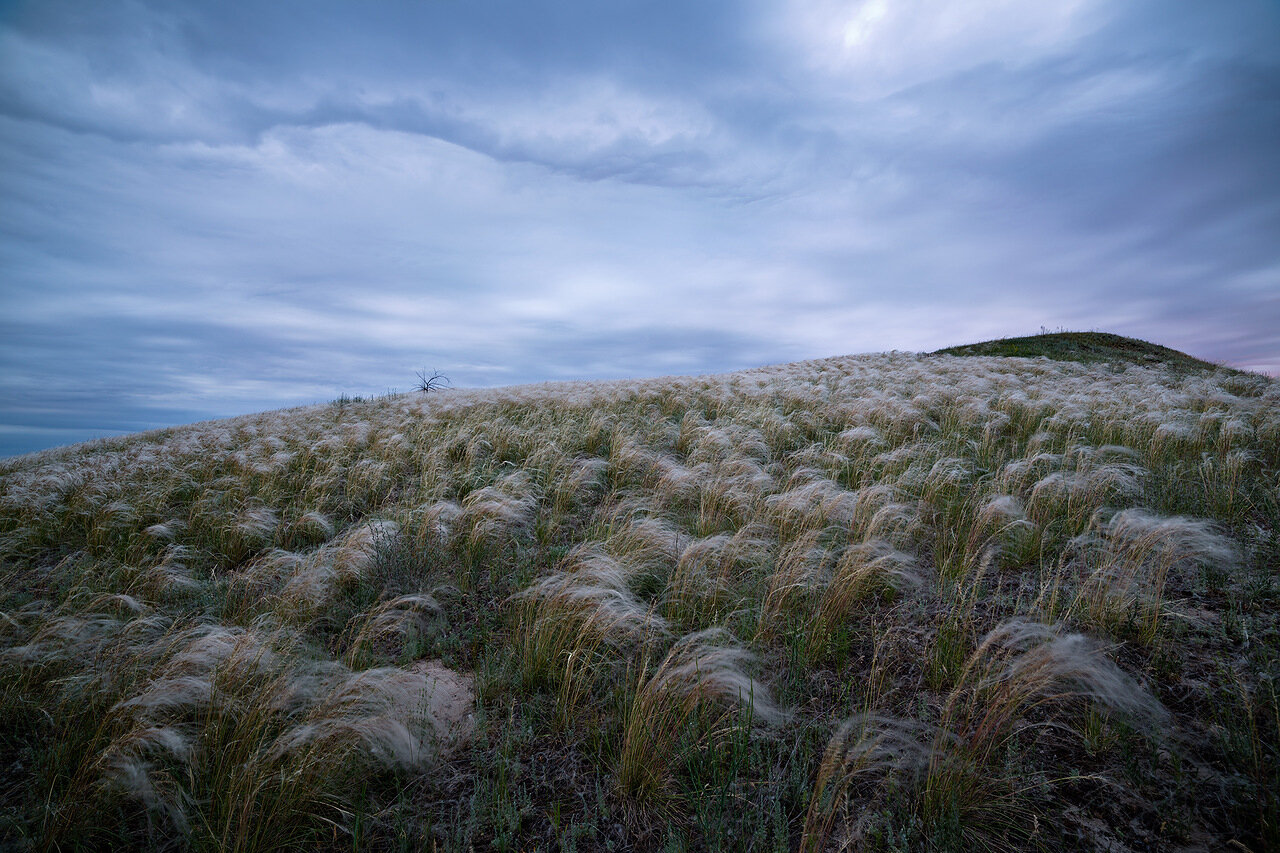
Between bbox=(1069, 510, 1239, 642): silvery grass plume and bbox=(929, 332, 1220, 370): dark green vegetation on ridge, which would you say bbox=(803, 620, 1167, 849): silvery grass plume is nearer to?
bbox=(1069, 510, 1239, 642): silvery grass plume

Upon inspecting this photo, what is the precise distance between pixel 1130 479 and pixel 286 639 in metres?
6.61

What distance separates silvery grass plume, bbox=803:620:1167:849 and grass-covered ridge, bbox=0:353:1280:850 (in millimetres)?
16

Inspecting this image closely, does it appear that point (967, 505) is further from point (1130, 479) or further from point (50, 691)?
point (50, 691)

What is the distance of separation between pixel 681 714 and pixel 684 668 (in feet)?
0.61

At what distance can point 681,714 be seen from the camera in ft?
7.38

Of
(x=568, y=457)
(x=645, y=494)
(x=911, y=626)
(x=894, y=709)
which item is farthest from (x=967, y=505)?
(x=568, y=457)

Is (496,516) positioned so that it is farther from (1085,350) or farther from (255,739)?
(1085,350)

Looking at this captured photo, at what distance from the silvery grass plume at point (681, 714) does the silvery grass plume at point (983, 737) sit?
0.38 meters

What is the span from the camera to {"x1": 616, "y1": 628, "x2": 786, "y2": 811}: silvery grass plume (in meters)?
2.08

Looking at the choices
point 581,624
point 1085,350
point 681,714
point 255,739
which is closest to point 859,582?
point 681,714

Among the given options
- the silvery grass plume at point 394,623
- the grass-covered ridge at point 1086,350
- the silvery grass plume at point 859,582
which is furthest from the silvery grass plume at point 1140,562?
the grass-covered ridge at point 1086,350

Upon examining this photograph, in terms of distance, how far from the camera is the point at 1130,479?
174 inches

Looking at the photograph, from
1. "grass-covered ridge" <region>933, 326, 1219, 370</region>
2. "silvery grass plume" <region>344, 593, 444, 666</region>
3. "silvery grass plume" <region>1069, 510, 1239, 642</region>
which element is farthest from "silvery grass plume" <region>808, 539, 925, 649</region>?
"grass-covered ridge" <region>933, 326, 1219, 370</region>

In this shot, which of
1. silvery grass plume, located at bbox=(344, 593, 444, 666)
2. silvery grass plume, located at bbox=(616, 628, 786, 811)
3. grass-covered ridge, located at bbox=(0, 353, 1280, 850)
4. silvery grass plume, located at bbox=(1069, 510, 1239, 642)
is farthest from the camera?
silvery grass plume, located at bbox=(344, 593, 444, 666)
